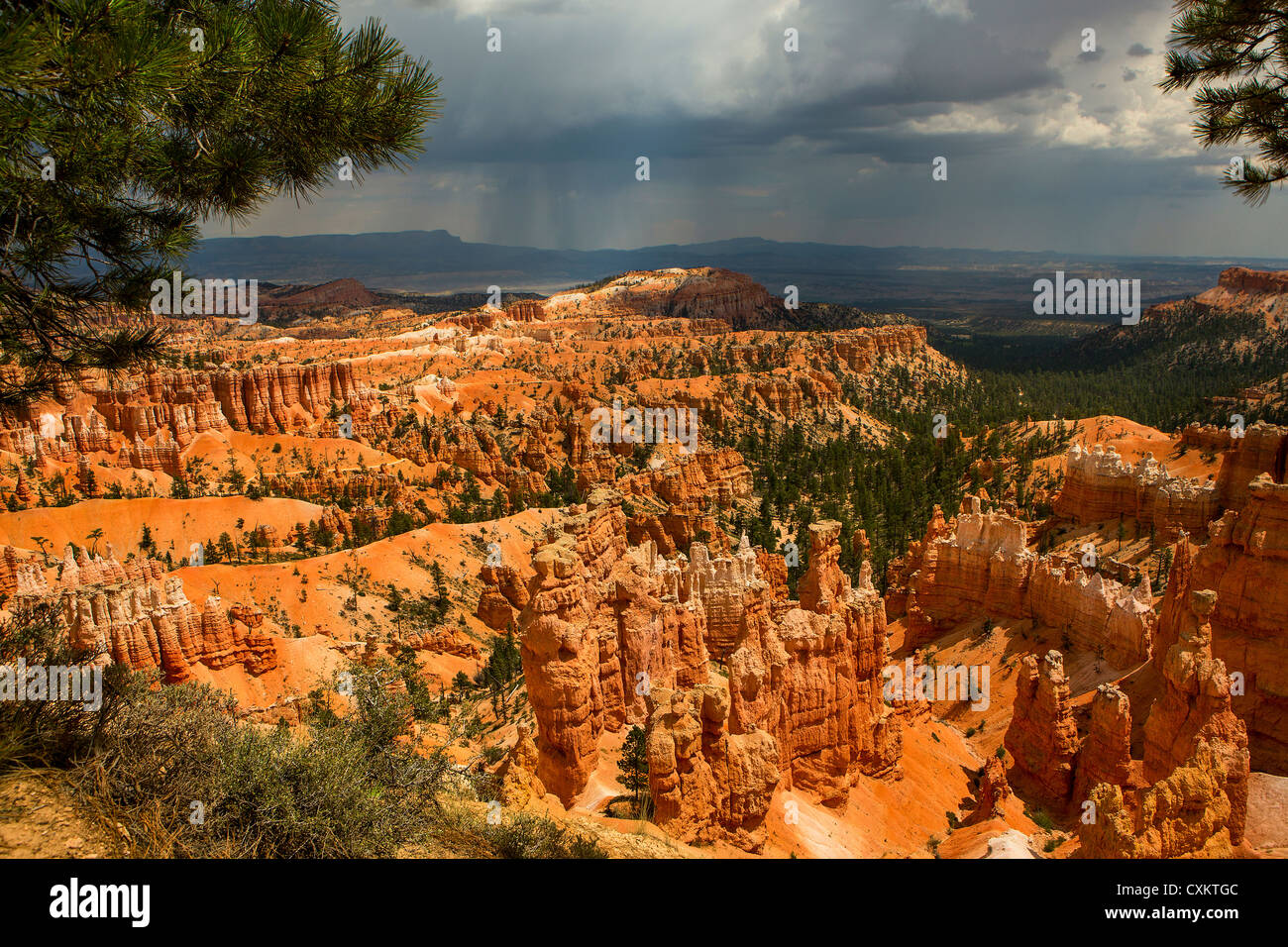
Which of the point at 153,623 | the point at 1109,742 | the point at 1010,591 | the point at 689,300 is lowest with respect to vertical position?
the point at 1109,742

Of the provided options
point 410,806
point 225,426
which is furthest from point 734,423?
point 410,806

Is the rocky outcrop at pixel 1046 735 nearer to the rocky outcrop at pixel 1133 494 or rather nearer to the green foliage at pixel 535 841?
the green foliage at pixel 535 841

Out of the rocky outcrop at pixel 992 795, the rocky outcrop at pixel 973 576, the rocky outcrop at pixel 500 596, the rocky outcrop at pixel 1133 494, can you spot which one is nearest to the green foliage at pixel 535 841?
the rocky outcrop at pixel 992 795

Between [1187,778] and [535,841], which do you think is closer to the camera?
[535,841]

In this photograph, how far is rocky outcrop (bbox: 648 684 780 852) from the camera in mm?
11406

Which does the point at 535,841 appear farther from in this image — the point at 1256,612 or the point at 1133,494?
the point at 1133,494

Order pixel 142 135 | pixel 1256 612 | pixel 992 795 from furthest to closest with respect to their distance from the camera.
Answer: pixel 1256 612
pixel 992 795
pixel 142 135

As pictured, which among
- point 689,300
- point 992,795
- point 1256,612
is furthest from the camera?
point 689,300

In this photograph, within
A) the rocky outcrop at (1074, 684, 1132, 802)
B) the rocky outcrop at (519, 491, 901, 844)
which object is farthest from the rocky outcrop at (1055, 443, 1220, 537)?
the rocky outcrop at (519, 491, 901, 844)

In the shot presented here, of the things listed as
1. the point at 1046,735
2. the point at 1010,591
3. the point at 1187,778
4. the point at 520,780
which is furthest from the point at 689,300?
the point at 520,780

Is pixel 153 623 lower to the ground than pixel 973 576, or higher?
higher

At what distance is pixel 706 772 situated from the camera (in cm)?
1191
